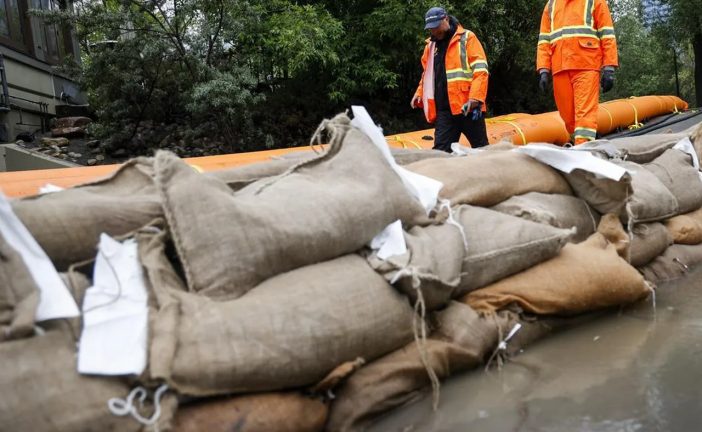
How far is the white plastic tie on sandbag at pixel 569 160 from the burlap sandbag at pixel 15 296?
188 cm

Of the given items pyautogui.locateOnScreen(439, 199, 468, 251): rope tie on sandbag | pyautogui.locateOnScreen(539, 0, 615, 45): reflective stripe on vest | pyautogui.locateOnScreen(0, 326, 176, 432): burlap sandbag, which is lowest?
pyautogui.locateOnScreen(0, 326, 176, 432): burlap sandbag

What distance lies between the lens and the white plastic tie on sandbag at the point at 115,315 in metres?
1.25

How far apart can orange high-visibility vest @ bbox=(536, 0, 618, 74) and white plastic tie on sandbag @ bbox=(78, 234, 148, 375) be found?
152 inches

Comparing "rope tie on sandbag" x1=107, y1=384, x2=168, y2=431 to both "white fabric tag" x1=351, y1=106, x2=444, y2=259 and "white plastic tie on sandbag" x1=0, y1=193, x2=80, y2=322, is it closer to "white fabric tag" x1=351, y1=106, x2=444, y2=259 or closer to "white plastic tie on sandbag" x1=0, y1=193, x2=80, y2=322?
"white plastic tie on sandbag" x1=0, y1=193, x2=80, y2=322

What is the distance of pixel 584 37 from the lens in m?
4.52

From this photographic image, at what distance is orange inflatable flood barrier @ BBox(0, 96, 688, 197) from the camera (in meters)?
3.14

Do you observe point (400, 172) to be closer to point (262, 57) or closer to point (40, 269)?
point (40, 269)

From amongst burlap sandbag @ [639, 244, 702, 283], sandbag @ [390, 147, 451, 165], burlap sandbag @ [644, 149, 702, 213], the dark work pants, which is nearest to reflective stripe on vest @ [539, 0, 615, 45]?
the dark work pants

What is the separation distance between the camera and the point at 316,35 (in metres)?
7.44

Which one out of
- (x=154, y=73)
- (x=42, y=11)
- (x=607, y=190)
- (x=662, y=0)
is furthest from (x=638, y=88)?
(x=607, y=190)

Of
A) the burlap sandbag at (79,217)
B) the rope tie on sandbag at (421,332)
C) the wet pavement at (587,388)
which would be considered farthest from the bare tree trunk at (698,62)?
the burlap sandbag at (79,217)

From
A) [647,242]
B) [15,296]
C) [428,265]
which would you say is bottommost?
[647,242]

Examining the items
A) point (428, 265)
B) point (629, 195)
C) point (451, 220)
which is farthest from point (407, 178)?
point (629, 195)

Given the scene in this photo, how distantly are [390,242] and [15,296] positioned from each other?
2.97ft
